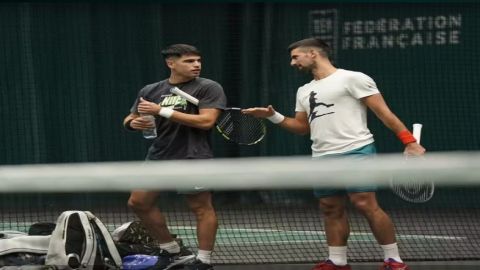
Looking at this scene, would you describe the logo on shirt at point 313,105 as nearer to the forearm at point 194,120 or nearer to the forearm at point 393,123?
the forearm at point 393,123

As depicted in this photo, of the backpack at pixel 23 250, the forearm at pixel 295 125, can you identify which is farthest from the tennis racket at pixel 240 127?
the backpack at pixel 23 250

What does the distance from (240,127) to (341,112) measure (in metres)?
0.78

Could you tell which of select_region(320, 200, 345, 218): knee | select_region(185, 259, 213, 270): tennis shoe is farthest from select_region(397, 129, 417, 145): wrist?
select_region(185, 259, 213, 270): tennis shoe

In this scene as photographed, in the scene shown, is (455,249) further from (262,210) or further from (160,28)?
(160,28)

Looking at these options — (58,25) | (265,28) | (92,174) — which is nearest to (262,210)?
(265,28)

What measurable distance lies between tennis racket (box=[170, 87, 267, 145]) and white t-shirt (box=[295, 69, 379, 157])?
0.54 m

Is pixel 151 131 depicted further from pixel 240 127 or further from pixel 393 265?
pixel 393 265

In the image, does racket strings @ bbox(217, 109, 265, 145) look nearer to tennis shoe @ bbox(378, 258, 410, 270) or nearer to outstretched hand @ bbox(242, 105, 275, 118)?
outstretched hand @ bbox(242, 105, 275, 118)

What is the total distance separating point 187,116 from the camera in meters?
6.12

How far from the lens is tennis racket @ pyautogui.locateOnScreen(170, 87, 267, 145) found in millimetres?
6684

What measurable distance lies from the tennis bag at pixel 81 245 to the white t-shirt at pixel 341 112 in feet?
4.25

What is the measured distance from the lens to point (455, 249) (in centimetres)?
795

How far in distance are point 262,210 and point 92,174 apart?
8.35 m

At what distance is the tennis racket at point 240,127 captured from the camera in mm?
6684
